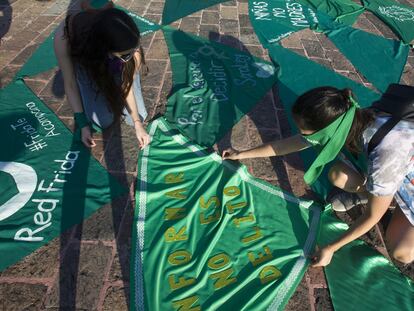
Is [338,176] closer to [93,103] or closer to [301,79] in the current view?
[301,79]

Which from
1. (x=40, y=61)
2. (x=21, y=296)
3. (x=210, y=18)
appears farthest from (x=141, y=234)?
(x=210, y=18)

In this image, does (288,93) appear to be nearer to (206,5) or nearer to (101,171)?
(101,171)

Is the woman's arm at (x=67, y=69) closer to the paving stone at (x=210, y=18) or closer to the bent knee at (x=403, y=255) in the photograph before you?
the bent knee at (x=403, y=255)

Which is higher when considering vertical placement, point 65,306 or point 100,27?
point 100,27

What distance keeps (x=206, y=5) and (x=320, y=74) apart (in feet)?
7.57

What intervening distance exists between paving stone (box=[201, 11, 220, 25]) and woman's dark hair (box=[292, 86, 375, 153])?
11.1 feet

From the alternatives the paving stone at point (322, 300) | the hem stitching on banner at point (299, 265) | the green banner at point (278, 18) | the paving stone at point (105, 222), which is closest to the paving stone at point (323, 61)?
the green banner at point (278, 18)

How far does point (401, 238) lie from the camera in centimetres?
212

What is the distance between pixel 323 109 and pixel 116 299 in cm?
157

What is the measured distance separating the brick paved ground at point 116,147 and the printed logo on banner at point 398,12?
0.29 meters

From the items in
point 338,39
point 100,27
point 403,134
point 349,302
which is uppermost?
point 100,27

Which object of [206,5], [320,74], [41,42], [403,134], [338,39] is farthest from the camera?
[206,5]

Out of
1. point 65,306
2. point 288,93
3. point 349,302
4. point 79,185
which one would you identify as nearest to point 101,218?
point 79,185

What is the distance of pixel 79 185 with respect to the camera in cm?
252
